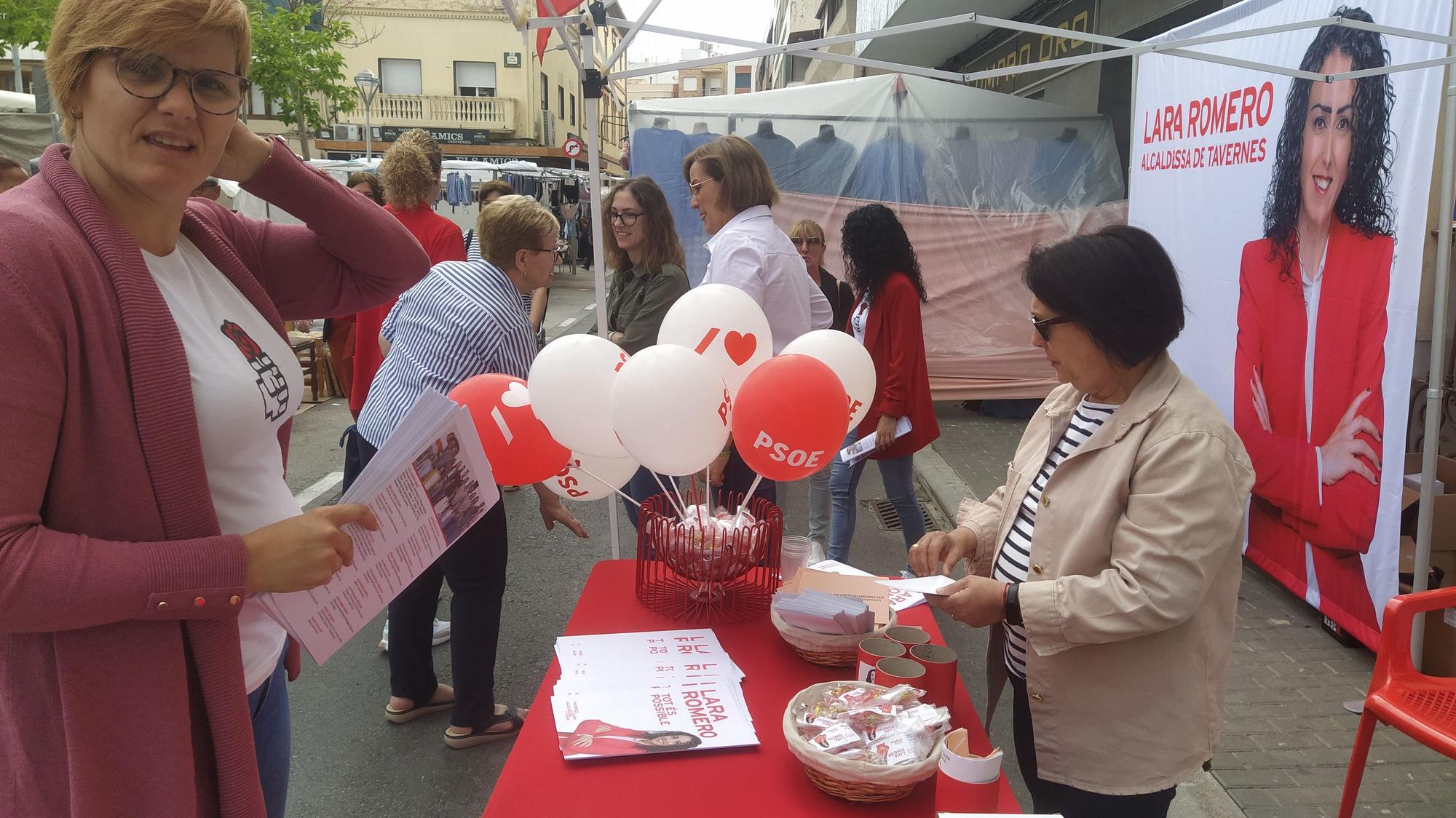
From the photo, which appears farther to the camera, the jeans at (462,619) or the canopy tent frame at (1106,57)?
the jeans at (462,619)

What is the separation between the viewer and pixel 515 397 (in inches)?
88.6

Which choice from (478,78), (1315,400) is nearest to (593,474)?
(1315,400)

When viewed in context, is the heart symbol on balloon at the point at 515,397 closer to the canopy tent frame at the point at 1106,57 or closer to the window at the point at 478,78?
the canopy tent frame at the point at 1106,57

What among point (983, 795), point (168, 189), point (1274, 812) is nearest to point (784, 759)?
Answer: point (983, 795)

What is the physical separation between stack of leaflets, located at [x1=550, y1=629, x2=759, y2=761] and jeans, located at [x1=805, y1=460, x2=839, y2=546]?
257cm

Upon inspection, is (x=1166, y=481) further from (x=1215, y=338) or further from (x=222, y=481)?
(x=1215, y=338)

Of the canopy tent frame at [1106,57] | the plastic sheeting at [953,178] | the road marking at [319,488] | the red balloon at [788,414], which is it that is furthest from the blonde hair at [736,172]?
the plastic sheeting at [953,178]

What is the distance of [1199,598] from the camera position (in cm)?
166

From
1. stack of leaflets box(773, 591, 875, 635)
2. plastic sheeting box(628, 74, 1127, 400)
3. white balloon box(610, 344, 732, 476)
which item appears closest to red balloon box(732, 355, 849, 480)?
white balloon box(610, 344, 732, 476)

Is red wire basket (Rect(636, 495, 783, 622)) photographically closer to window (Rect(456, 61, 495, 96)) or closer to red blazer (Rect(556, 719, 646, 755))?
red blazer (Rect(556, 719, 646, 755))

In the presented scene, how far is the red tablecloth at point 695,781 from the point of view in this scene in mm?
1422

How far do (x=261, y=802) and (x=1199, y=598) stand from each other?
1.60 meters

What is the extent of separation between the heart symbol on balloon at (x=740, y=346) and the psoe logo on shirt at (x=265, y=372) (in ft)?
3.93

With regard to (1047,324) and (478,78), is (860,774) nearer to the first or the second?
(1047,324)
